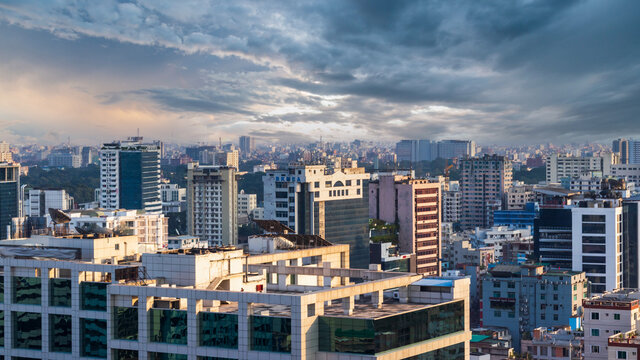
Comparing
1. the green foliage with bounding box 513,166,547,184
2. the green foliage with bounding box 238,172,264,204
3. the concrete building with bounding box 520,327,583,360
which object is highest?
the green foliage with bounding box 513,166,547,184

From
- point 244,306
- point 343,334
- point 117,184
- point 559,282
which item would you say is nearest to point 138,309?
point 244,306

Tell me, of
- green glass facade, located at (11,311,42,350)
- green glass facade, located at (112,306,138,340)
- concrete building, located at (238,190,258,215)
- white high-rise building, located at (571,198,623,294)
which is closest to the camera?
green glass facade, located at (112,306,138,340)

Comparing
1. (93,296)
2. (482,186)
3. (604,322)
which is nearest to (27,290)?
(93,296)

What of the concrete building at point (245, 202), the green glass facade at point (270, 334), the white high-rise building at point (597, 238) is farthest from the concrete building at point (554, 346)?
the concrete building at point (245, 202)

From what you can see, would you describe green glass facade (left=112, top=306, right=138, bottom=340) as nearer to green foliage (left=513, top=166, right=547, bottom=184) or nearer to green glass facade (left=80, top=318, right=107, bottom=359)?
green glass facade (left=80, top=318, right=107, bottom=359)

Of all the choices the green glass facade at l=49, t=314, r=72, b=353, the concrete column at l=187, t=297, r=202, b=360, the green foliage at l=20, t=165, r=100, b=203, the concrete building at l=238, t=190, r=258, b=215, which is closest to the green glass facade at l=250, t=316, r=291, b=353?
the concrete column at l=187, t=297, r=202, b=360

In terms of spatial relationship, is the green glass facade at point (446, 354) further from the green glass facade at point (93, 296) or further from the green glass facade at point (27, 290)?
the green glass facade at point (27, 290)
